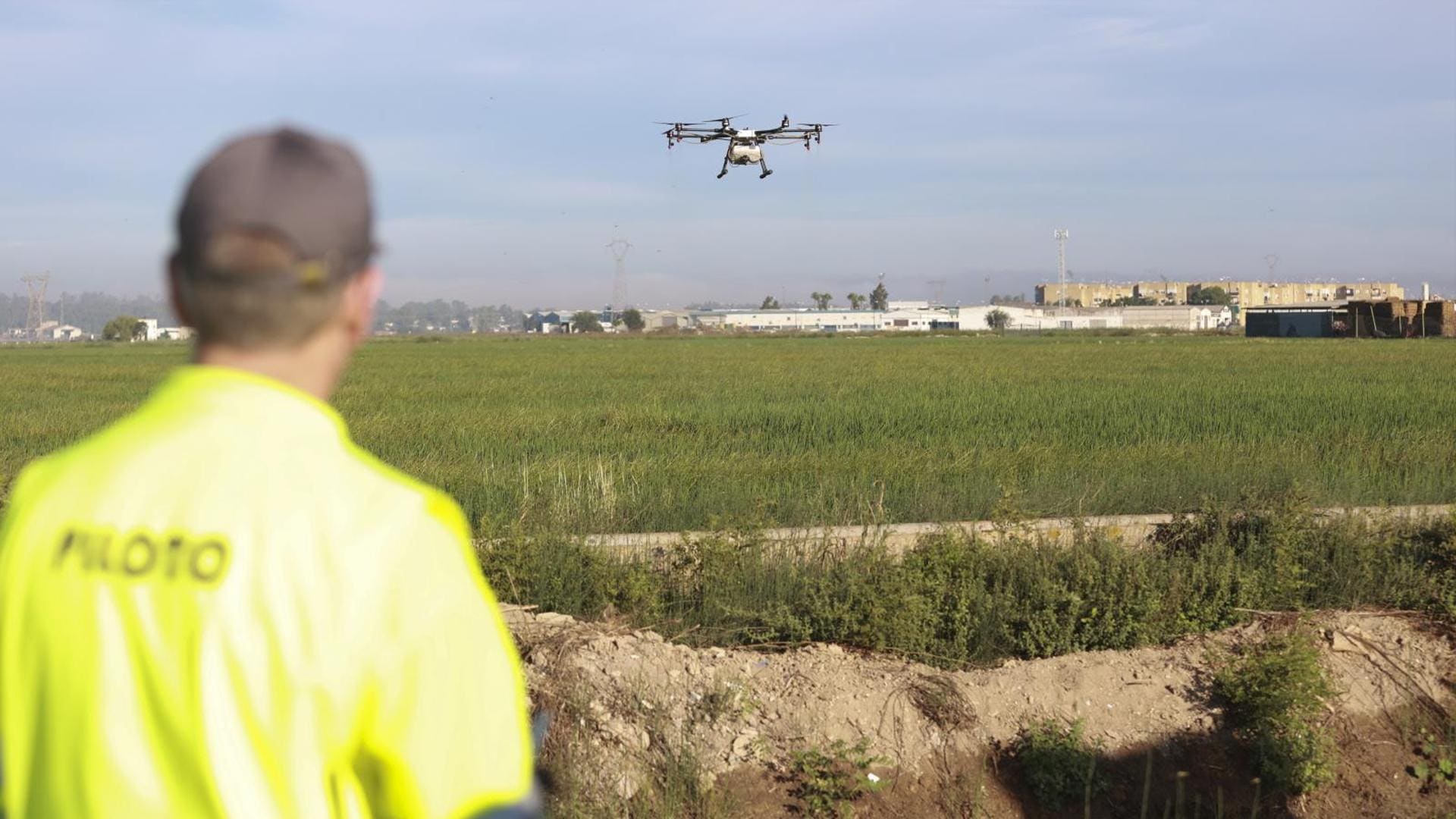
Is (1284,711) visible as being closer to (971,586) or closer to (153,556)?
(971,586)

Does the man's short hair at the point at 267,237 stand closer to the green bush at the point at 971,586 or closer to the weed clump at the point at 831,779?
the weed clump at the point at 831,779

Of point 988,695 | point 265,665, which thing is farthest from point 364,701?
point 988,695

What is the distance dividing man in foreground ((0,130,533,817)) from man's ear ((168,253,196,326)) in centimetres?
2

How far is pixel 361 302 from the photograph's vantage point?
1604 millimetres

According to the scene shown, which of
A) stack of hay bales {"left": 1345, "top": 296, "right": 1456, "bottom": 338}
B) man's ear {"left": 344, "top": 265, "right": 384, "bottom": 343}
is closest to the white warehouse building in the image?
stack of hay bales {"left": 1345, "top": 296, "right": 1456, "bottom": 338}

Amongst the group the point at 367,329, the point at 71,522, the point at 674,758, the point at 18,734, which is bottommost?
the point at 674,758

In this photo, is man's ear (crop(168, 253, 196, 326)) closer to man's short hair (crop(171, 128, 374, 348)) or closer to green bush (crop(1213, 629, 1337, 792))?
man's short hair (crop(171, 128, 374, 348))

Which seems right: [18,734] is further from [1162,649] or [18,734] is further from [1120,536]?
[1120,536]

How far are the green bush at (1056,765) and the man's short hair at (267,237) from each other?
5.12 meters

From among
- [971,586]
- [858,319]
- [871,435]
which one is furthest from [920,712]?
[858,319]

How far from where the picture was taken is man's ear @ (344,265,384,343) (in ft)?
5.16

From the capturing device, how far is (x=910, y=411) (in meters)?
19.6

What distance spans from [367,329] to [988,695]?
5.25 m

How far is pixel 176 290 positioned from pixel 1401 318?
7939cm
